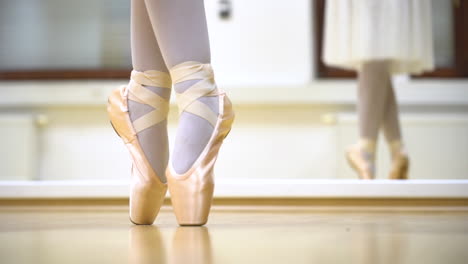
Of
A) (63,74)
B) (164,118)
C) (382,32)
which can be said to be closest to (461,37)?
(382,32)

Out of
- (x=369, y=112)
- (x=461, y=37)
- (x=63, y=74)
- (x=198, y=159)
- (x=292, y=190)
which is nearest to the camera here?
(x=198, y=159)

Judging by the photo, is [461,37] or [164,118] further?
[461,37]

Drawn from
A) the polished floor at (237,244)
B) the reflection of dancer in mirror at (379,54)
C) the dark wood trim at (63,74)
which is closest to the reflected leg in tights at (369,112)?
the reflection of dancer in mirror at (379,54)

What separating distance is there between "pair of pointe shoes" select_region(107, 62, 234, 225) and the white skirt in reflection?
4.29 ft

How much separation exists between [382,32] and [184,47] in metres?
1.39

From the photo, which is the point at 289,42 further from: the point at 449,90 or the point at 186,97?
the point at 186,97

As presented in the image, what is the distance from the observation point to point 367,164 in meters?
2.03

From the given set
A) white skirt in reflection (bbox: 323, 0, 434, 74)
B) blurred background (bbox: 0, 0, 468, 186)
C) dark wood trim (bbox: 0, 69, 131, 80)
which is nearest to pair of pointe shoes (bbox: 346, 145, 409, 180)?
white skirt in reflection (bbox: 323, 0, 434, 74)

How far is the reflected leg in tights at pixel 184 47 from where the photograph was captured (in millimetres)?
819

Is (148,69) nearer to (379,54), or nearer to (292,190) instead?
(292,190)

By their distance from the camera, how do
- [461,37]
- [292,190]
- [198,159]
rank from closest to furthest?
[198,159], [292,190], [461,37]

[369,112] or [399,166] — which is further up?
[369,112]

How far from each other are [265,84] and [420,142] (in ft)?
3.30

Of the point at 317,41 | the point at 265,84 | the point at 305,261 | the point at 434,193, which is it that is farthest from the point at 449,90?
the point at 305,261
